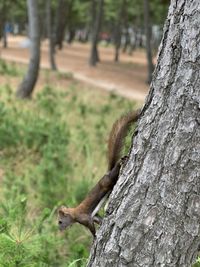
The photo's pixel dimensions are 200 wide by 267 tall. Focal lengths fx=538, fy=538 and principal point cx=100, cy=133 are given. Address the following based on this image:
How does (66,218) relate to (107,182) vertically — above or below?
below

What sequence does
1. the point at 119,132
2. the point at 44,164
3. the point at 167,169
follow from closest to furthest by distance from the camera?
the point at 167,169
the point at 119,132
the point at 44,164

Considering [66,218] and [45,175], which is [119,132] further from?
[45,175]

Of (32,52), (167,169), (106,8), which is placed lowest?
(32,52)

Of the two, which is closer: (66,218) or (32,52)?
(66,218)

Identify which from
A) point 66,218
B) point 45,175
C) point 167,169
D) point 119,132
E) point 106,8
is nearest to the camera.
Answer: point 167,169

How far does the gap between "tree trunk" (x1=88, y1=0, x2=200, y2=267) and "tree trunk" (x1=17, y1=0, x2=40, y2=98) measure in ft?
33.9

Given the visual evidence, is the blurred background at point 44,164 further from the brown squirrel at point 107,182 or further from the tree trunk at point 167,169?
the tree trunk at point 167,169

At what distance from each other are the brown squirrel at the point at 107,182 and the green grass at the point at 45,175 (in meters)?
0.25

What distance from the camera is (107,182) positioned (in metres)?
Answer: 3.20

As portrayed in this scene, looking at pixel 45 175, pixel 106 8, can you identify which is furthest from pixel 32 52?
pixel 106 8

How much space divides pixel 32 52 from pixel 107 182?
1072cm

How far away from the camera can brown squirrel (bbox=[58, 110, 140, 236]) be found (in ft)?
10.3

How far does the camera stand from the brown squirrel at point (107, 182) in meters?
3.13

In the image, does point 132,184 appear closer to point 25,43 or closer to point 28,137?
point 28,137
